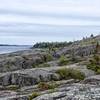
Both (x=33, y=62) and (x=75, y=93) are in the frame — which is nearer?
(x=75, y=93)

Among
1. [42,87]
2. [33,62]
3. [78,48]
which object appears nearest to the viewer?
[42,87]

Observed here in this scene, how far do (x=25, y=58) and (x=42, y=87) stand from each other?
34.2 meters

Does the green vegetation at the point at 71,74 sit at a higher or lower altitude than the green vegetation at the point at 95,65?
lower

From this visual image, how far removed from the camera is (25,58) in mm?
57656

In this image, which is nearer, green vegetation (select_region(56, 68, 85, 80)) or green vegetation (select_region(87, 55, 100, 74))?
green vegetation (select_region(56, 68, 85, 80))

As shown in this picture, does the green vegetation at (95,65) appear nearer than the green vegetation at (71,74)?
No

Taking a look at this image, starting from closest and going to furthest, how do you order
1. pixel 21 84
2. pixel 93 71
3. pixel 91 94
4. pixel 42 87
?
pixel 91 94
pixel 42 87
pixel 21 84
pixel 93 71

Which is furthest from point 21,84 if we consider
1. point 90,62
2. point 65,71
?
point 90,62

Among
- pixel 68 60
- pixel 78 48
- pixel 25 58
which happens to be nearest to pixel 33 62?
pixel 25 58

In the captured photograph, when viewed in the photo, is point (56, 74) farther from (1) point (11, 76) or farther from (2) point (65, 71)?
(1) point (11, 76)

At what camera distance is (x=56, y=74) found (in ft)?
109

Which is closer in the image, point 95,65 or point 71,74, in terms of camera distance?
point 71,74

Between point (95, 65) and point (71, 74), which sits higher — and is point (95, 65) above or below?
above

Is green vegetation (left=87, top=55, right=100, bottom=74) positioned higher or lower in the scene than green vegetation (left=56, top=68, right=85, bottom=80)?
higher
